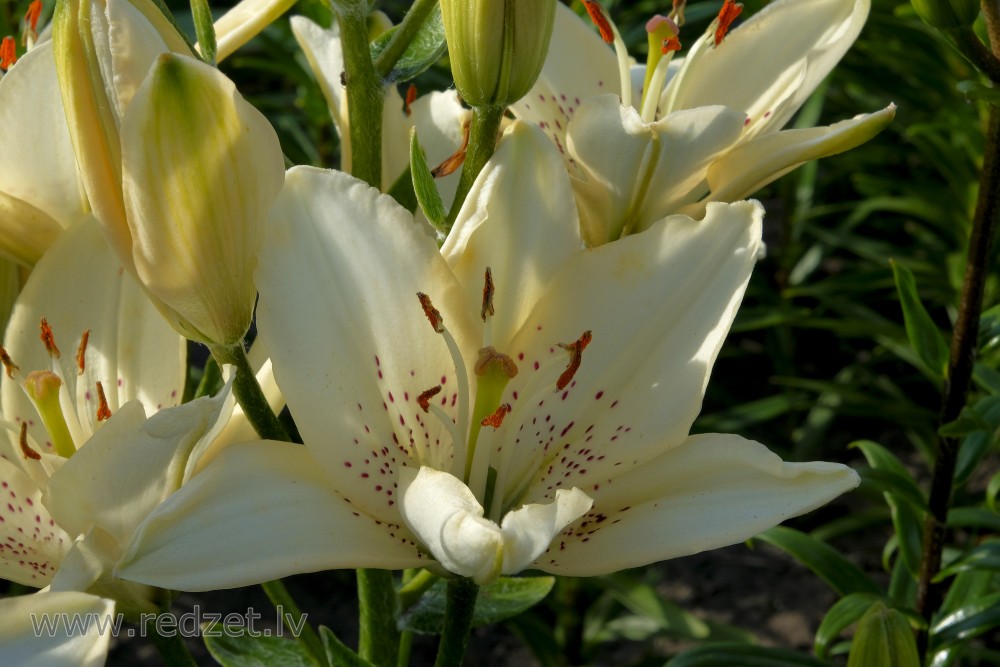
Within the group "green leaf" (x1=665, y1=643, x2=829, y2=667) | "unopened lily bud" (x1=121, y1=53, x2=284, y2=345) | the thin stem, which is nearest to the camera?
"unopened lily bud" (x1=121, y1=53, x2=284, y2=345)

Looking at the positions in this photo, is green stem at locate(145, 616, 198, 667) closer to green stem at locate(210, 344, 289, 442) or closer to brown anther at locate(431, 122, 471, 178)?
green stem at locate(210, 344, 289, 442)

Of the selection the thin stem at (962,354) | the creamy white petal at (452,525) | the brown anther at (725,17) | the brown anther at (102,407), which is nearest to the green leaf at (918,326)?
the thin stem at (962,354)

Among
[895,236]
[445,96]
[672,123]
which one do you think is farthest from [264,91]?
[672,123]

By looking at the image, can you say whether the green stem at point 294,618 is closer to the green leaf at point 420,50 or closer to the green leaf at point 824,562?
the green leaf at point 420,50

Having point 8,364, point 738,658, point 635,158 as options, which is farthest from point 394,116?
point 738,658

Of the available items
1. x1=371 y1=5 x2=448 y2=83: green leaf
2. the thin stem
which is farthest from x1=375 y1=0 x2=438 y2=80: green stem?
the thin stem

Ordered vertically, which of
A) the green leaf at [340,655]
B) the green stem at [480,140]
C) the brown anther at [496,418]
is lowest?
the green leaf at [340,655]
